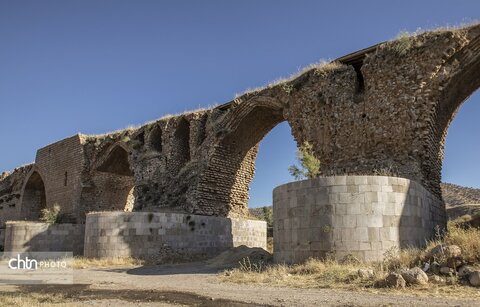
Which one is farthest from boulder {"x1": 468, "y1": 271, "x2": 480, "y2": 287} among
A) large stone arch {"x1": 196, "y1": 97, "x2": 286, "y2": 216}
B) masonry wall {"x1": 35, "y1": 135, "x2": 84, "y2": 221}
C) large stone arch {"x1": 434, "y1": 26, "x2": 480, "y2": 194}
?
masonry wall {"x1": 35, "y1": 135, "x2": 84, "y2": 221}

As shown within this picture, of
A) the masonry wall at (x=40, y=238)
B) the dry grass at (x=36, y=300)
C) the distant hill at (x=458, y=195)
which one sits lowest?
the dry grass at (x=36, y=300)

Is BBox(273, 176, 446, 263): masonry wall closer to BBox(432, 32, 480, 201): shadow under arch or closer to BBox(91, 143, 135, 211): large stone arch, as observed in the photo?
BBox(432, 32, 480, 201): shadow under arch

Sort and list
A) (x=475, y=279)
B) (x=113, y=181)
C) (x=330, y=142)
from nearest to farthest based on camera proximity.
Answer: (x=475, y=279)
(x=330, y=142)
(x=113, y=181)

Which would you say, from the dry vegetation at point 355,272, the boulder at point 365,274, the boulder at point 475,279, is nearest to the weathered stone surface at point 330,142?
the dry vegetation at point 355,272

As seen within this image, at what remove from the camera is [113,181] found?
2931cm

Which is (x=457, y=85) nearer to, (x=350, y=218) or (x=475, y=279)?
(x=350, y=218)

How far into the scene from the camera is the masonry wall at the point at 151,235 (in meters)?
16.5

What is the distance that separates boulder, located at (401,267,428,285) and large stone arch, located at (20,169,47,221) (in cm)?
3106

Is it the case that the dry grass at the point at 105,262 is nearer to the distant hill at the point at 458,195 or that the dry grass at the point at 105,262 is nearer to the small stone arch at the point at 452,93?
the small stone arch at the point at 452,93

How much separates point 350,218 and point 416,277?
280 cm

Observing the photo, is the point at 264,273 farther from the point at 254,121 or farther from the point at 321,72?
the point at 254,121

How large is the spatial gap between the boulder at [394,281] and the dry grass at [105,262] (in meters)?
10.5

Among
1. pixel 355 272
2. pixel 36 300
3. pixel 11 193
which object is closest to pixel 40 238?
pixel 36 300

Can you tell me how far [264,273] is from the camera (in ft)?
34.1
